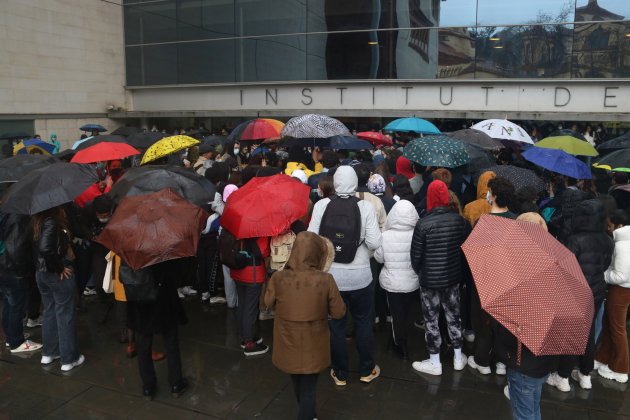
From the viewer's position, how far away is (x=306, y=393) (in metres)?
A: 3.86

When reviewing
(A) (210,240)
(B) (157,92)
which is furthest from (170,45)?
(A) (210,240)

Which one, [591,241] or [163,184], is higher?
[163,184]

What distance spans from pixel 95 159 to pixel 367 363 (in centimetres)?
476

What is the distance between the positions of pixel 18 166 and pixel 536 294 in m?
5.72

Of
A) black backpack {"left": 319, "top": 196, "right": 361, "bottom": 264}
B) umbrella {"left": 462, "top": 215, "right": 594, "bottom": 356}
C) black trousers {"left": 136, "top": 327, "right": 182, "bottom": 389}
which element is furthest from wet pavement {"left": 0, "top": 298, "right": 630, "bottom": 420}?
umbrella {"left": 462, "top": 215, "right": 594, "bottom": 356}

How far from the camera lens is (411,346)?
5.50 metres

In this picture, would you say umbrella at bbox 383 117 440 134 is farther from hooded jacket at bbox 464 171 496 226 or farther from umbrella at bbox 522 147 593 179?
hooded jacket at bbox 464 171 496 226

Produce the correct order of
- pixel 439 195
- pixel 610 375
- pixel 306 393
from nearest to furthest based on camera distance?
pixel 306 393, pixel 439 195, pixel 610 375

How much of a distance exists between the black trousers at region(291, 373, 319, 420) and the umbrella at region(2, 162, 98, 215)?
2.66 metres

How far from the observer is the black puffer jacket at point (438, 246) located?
4555 mm

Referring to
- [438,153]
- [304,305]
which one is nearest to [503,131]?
[438,153]

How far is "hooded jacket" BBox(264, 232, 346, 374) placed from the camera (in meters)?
3.63

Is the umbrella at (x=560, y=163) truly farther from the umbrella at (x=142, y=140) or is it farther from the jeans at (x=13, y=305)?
the umbrella at (x=142, y=140)

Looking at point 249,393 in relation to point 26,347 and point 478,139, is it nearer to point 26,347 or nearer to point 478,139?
point 26,347
